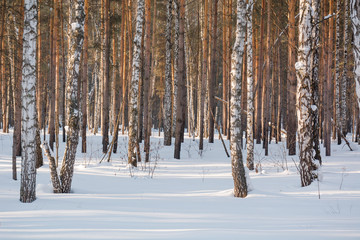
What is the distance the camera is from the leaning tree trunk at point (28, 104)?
5457mm

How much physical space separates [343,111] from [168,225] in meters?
19.1

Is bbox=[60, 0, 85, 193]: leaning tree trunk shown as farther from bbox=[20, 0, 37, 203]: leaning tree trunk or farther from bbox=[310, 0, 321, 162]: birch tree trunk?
bbox=[310, 0, 321, 162]: birch tree trunk

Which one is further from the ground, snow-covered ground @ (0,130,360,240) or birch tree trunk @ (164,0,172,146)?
birch tree trunk @ (164,0,172,146)

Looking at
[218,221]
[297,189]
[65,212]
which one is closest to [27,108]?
[65,212]

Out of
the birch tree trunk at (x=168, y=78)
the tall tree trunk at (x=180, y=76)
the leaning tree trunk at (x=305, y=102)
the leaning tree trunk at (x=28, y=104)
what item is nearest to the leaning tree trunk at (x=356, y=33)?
the leaning tree trunk at (x=305, y=102)

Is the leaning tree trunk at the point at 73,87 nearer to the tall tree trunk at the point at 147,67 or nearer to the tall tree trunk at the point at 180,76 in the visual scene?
the tall tree trunk at the point at 147,67

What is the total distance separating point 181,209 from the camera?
5.16m

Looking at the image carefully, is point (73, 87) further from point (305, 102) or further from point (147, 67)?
point (147, 67)

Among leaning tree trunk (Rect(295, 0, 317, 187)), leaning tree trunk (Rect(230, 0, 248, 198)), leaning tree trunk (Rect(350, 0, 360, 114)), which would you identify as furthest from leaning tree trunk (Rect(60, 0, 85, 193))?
leaning tree trunk (Rect(350, 0, 360, 114))

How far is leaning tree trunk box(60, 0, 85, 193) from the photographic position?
6180 millimetres

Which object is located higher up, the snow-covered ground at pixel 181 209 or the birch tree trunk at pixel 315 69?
the birch tree trunk at pixel 315 69

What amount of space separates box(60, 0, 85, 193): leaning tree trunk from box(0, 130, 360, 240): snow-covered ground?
Answer: 590 millimetres

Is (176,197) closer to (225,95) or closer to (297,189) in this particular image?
(297,189)

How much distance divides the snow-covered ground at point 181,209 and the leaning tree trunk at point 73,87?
590 millimetres
